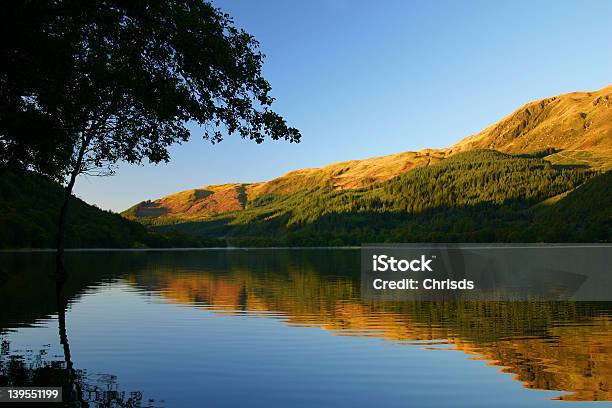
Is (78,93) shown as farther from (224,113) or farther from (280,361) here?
(280,361)

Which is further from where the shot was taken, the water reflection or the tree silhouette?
the tree silhouette

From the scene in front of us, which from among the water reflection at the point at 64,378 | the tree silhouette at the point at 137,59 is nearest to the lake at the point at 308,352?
the water reflection at the point at 64,378

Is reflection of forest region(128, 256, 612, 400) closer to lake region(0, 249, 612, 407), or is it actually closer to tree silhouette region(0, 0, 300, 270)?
lake region(0, 249, 612, 407)

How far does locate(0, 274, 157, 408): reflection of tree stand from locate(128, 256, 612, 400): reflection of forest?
1145cm

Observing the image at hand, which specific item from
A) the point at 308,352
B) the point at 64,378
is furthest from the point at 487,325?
the point at 64,378

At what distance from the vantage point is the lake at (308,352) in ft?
53.2

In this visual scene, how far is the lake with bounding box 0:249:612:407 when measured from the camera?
53.2 ft

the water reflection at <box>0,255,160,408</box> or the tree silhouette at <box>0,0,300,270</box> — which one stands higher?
the tree silhouette at <box>0,0,300,270</box>

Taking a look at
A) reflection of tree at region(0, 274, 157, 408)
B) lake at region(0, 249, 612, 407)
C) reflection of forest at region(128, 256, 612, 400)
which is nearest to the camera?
reflection of tree at region(0, 274, 157, 408)

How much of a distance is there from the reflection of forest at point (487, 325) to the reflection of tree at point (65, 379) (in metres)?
11.4

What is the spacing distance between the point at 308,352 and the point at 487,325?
39.9ft

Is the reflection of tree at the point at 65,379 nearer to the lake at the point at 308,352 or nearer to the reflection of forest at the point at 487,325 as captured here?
the lake at the point at 308,352

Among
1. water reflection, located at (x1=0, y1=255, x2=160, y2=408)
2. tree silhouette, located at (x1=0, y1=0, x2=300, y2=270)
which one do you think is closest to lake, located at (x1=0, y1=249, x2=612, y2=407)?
water reflection, located at (x1=0, y1=255, x2=160, y2=408)

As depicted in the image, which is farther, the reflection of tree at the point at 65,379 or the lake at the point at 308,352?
the lake at the point at 308,352
